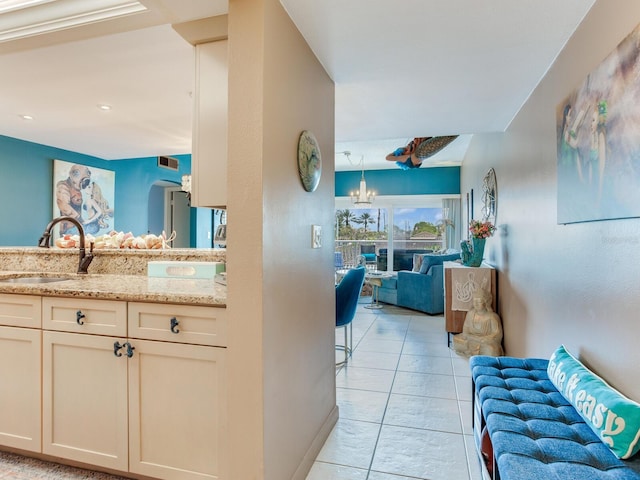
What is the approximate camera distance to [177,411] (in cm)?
163

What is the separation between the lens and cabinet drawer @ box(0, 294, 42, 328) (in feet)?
6.03

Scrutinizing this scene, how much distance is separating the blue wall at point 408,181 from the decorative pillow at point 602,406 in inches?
245

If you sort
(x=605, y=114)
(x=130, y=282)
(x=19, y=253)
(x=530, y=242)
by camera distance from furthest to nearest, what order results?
(x=19, y=253)
(x=530, y=242)
(x=130, y=282)
(x=605, y=114)

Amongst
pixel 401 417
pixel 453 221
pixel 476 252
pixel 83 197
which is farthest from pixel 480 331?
pixel 83 197

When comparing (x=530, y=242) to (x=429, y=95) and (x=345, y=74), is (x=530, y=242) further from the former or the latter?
(x=345, y=74)

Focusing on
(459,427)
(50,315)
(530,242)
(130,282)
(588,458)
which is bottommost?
(459,427)

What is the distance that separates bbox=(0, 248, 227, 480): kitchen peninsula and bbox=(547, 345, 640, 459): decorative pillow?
53.3 inches

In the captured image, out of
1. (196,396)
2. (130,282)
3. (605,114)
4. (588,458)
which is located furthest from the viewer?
(130,282)

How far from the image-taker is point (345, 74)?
2.26 metres

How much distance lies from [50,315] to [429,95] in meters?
2.57

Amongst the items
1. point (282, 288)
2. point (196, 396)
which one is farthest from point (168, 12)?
point (196, 396)

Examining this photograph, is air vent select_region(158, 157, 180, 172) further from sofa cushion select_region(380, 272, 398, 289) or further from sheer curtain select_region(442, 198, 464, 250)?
sheer curtain select_region(442, 198, 464, 250)

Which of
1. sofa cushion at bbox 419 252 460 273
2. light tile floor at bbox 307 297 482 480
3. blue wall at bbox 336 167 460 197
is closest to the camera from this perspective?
light tile floor at bbox 307 297 482 480

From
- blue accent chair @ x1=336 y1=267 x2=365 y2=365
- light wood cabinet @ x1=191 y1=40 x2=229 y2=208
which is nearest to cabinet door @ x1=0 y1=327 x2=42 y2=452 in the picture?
light wood cabinet @ x1=191 y1=40 x2=229 y2=208
